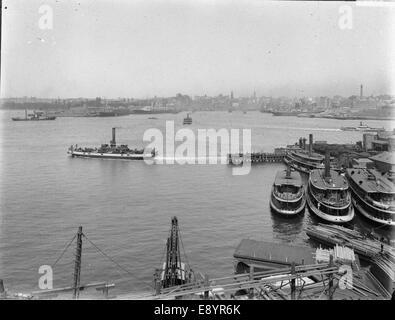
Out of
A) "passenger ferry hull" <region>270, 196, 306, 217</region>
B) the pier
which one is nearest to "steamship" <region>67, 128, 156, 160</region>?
the pier

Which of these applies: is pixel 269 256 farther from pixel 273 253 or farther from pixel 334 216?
pixel 334 216

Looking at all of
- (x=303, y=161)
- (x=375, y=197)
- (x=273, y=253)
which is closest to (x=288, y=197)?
(x=375, y=197)

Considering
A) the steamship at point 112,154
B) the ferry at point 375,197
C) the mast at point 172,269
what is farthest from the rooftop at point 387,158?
the mast at point 172,269

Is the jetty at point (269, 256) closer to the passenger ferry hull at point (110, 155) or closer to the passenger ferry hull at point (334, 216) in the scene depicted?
the passenger ferry hull at point (334, 216)

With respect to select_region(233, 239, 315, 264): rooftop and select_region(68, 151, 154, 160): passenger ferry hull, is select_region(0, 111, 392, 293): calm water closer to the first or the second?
select_region(233, 239, 315, 264): rooftop

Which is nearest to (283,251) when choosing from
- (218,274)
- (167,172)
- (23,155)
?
(218,274)
